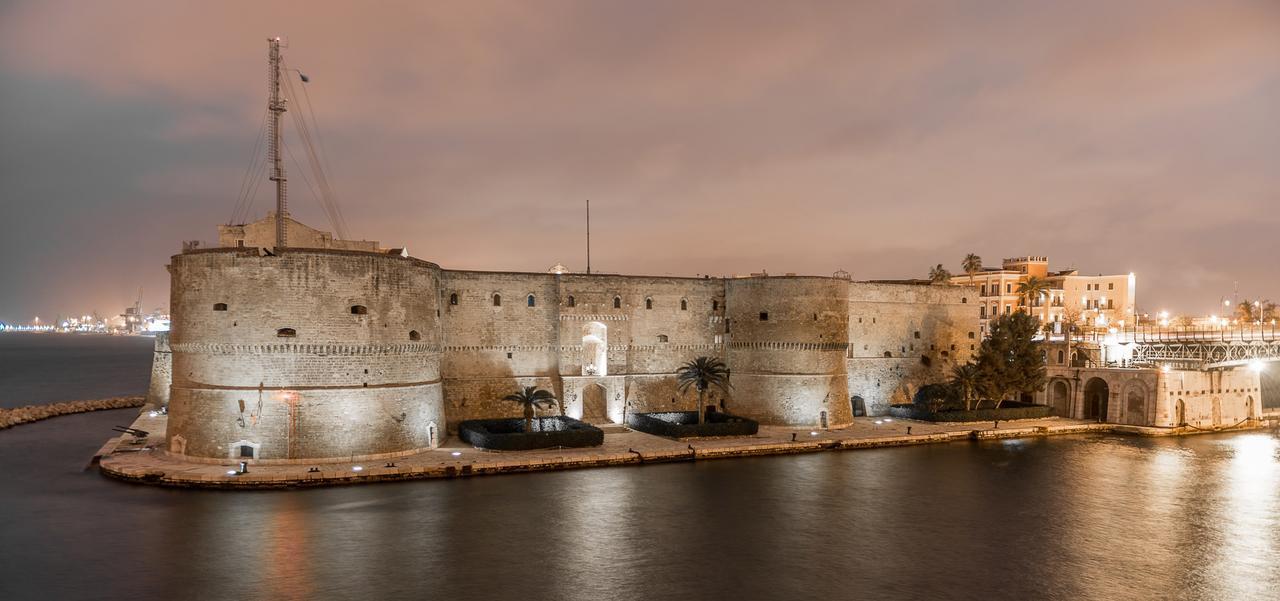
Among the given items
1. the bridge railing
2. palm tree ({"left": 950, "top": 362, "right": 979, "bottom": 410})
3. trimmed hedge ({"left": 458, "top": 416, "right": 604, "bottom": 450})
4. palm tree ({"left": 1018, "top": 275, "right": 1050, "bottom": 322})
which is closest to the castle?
trimmed hedge ({"left": 458, "top": 416, "right": 604, "bottom": 450})

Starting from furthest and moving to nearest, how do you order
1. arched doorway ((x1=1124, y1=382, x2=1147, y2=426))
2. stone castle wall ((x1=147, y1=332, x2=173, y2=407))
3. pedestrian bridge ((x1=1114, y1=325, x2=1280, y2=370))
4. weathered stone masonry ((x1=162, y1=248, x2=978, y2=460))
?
stone castle wall ((x1=147, y1=332, x2=173, y2=407)) < pedestrian bridge ((x1=1114, y1=325, x2=1280, y2=370)) < arched doorway ((x1=1124, y1=382, x2=1147, y2=426)) < weathered stone masonry ((x1=162, y1=248, x2=978, y2=460))

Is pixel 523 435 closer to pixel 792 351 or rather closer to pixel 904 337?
pixel 792 351

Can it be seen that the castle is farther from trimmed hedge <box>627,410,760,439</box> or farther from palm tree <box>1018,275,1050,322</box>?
palm tree <box>1018,275,1050,322</box>

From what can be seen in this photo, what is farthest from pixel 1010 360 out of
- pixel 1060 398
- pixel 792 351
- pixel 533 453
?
pixel 533 453

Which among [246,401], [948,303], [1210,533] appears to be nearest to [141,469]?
[246,401]

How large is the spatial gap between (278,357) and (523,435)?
9.34 meters

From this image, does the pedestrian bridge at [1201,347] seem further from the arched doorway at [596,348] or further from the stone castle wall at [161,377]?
the stone castle wall at [161,377]

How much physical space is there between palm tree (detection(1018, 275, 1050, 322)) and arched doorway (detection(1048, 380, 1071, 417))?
66.7 feet

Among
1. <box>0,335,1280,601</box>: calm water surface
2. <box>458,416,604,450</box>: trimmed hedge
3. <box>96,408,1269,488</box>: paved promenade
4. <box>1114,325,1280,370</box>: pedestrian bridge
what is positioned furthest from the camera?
<box>1114,325,1280,370</box>: pedestrian bridge

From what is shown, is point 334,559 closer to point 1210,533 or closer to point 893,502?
point 893,502

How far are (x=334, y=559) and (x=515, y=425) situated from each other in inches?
589

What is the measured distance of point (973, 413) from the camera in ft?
129

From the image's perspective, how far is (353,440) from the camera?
26844 millimetres

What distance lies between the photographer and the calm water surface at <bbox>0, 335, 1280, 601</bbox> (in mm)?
16781
